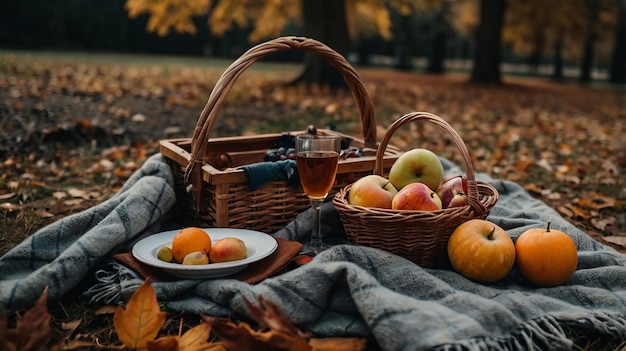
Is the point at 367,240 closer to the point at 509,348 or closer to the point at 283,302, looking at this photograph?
the point at 283,302

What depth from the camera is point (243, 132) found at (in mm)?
6129

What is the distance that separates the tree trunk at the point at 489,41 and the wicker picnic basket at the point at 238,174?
12.5 meters

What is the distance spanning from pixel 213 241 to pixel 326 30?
27.4 ft

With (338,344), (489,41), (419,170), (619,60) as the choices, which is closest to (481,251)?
(419,170)

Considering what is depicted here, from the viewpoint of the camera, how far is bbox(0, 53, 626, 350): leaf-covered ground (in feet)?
12.5

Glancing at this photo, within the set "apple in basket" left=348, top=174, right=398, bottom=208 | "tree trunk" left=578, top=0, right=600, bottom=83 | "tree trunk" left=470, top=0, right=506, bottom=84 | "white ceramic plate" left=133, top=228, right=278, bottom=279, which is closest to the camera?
"white ceramic plate" left=133, top=228, right=278, bottom=279

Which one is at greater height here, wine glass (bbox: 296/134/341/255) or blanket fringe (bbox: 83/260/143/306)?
wine glass (bbox: 296/134/341/255)

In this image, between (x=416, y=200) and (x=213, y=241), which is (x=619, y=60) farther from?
(x=213, y=241)

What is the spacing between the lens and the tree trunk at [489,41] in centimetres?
1462

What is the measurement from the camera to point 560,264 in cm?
228

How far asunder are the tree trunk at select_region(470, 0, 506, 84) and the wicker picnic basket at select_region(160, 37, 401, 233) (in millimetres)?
12521

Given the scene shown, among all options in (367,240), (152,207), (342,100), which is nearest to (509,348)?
(367,240)

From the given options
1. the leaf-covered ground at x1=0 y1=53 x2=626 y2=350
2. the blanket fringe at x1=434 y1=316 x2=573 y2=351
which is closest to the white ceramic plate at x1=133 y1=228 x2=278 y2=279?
the blanket fringe at x1=434 y1=316 x2=573 y2=351

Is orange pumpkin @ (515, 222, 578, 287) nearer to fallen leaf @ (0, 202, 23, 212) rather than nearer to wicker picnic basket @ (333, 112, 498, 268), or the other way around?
wicker picnic basket @ (333, 112, 498, 268)
